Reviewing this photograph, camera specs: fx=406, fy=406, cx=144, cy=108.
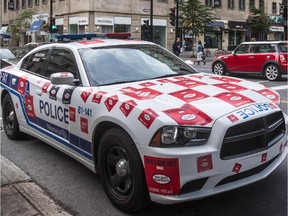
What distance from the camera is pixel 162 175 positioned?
10.7ft

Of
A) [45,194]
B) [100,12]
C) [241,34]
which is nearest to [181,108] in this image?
[45,194]

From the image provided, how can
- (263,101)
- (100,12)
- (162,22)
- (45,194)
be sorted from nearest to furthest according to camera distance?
(263,101) < (45,194) < (100,12) < (162,22)

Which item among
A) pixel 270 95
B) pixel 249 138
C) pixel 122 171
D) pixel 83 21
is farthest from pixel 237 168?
→ pixel 83 21

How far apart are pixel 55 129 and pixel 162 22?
42073 millimetres

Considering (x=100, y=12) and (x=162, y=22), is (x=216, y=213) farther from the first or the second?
(x=162, y=22)

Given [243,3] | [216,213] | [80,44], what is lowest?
[216,213]

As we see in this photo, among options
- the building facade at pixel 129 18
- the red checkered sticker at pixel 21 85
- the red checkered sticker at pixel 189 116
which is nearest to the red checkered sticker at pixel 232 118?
the red checkered sticker at pixel 189 116

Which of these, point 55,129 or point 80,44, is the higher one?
point 80,44

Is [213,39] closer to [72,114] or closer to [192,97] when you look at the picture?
[72,114]

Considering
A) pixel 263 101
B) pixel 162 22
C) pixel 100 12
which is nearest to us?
pixel 263 101

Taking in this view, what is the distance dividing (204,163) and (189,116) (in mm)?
401

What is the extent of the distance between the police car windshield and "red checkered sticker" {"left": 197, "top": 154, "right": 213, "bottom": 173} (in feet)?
5.16

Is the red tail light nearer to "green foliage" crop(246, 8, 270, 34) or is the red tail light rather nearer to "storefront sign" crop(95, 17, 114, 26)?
"storefront sign" crop(95, 17, 114, 26)

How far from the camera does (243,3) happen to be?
2195 inches
